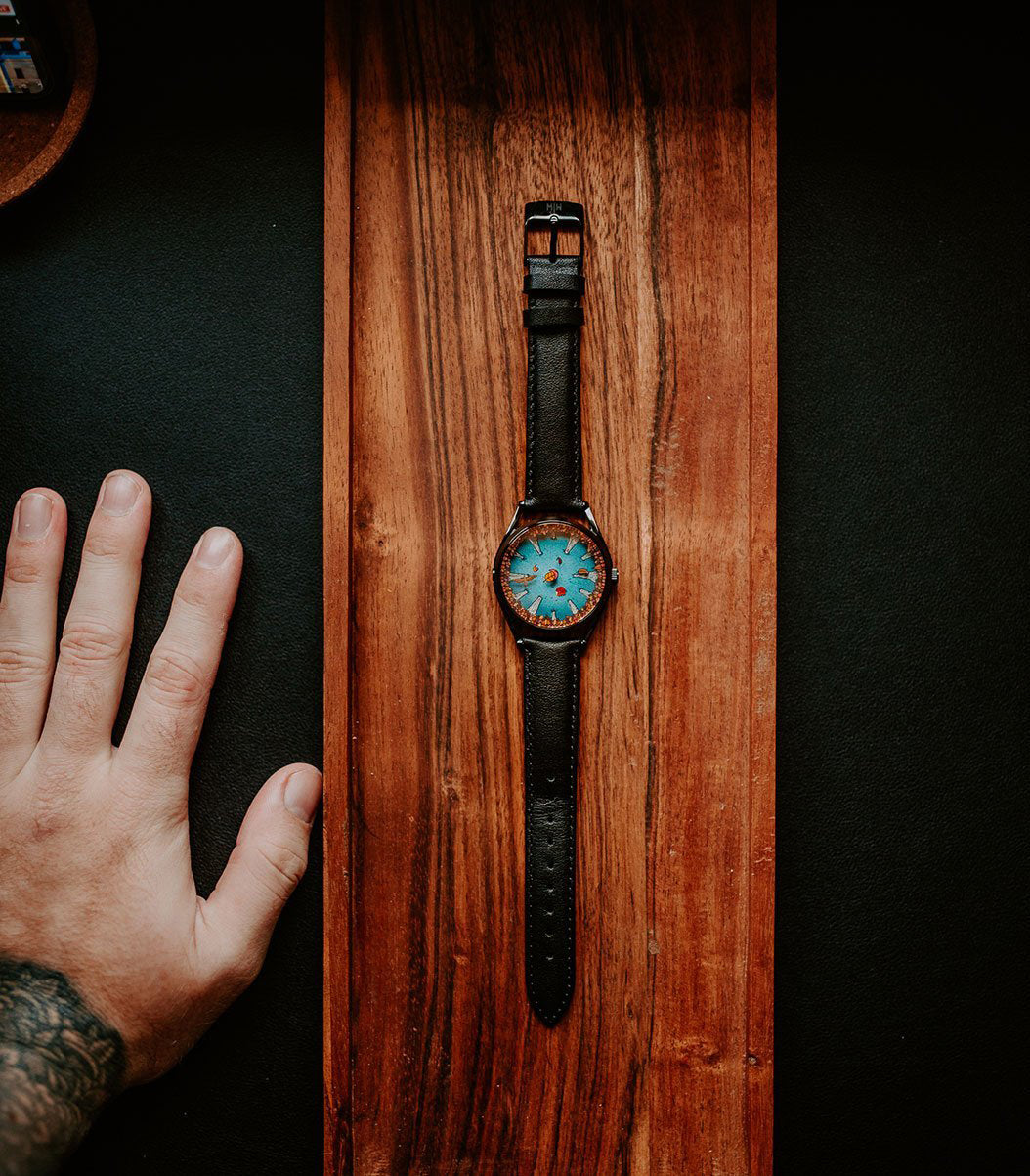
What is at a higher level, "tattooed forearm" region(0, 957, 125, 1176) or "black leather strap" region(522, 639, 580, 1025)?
"black leather strap" region(522, 639, 580, 1025)

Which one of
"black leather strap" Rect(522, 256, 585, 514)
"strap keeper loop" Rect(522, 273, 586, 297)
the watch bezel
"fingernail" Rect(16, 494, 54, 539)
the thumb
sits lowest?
the thumb

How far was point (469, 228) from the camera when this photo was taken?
4.29ft

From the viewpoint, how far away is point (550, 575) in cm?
128

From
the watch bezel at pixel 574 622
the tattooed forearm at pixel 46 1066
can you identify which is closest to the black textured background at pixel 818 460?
the tattooed forearm at pixel 46 1066

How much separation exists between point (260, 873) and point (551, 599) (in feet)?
2.15

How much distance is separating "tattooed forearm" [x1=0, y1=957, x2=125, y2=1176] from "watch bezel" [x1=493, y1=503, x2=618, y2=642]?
0.89m

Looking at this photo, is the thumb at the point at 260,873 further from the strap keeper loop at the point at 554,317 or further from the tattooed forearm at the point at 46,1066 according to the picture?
the strap keeper loop at the point at 554,317

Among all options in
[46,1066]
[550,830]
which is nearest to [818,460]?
[550,830]

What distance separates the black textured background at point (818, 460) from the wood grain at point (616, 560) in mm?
123

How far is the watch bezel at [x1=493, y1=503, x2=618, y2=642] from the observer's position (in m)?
1.28

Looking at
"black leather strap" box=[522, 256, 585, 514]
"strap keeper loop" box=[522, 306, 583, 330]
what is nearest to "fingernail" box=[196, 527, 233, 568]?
"black leather strap" box=[522, 256, 585, 514]

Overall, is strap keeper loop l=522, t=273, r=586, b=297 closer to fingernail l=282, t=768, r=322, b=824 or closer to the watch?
the watch

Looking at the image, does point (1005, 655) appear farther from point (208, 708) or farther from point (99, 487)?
point (99, 487)

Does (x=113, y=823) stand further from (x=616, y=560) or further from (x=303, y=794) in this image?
(x=616, y=560)
